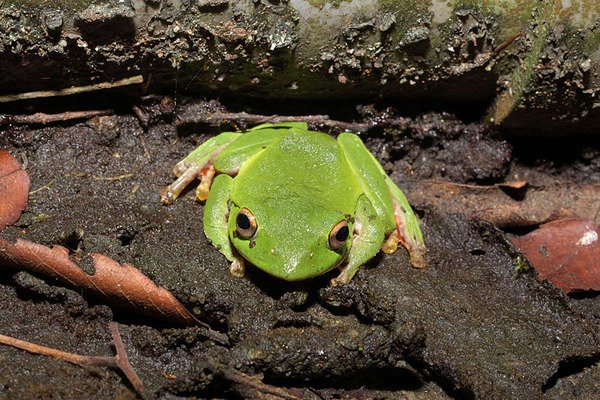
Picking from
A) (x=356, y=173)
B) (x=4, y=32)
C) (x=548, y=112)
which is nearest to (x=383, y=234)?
(x=356, y=173)

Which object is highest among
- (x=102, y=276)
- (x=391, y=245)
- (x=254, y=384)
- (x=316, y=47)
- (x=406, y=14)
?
(x=406, y=14)

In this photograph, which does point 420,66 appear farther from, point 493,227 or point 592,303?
point 592,303

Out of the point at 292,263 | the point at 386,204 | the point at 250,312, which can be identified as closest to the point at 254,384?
the point at 250,312

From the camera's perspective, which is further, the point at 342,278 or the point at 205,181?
the point at 205,181

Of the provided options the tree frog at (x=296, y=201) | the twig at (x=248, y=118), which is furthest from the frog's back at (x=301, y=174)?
the twig at (x=248, y=118)

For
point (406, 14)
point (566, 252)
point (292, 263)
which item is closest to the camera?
point (292, 263)

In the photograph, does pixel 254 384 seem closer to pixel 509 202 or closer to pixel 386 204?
pixel 386 204

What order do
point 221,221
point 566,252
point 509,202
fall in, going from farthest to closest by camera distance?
1. point 509,202
2. point 566,252
3. point 221,221
